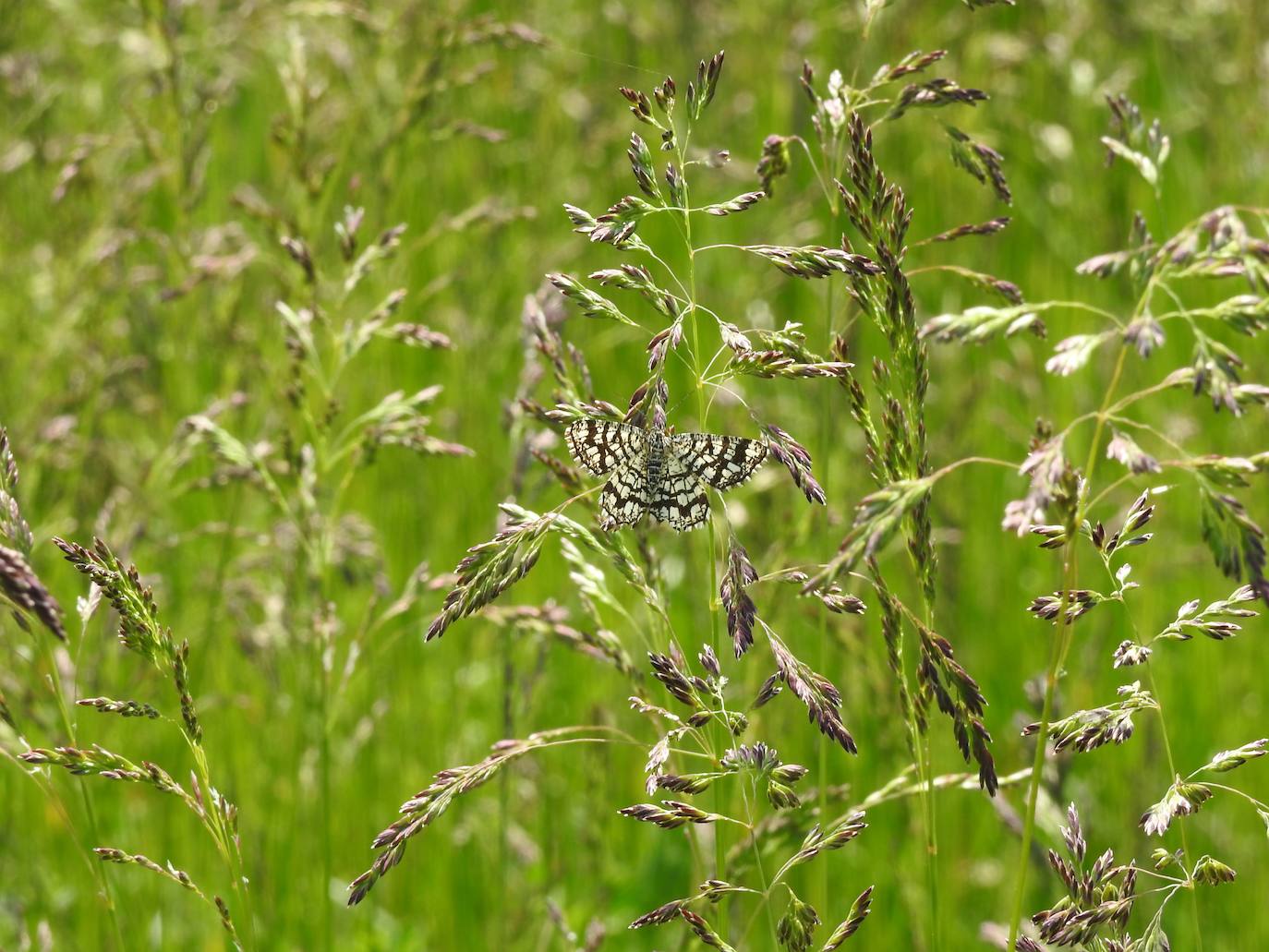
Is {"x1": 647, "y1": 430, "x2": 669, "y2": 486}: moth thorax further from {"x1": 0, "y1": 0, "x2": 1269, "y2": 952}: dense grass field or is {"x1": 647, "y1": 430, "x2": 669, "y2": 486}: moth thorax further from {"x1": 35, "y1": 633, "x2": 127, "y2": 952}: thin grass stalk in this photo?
{"x1": 35, "y1": 633, "x2": 127, "y2": 952}: thin grass stalk

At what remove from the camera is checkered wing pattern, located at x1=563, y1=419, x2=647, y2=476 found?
1789 millimetres

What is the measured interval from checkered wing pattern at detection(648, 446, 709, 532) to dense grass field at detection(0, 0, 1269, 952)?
0.24ft

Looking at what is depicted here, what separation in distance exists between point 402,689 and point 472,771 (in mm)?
2361

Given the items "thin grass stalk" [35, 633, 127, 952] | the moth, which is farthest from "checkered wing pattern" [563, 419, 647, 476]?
"thin grass stalk" [35, 633, 127, 952]

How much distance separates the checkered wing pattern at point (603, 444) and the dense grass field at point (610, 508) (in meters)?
0.02

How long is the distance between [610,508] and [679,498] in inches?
3.6

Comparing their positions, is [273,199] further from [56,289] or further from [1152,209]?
[1152,209]

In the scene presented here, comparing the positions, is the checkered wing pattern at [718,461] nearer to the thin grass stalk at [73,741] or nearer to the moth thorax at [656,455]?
the moth thorax at [656,455]

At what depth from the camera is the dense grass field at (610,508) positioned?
4.92 feet

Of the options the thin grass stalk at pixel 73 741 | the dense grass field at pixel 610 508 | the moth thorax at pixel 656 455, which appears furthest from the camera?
the moth thorax at pixel 656 455

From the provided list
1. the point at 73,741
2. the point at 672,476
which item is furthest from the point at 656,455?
the point at 73,741

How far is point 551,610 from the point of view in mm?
2166

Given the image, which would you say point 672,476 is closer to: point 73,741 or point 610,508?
point 610,508

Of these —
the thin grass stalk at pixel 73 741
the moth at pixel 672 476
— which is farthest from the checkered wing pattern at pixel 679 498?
the thin grass stalk at pixel 73 741
